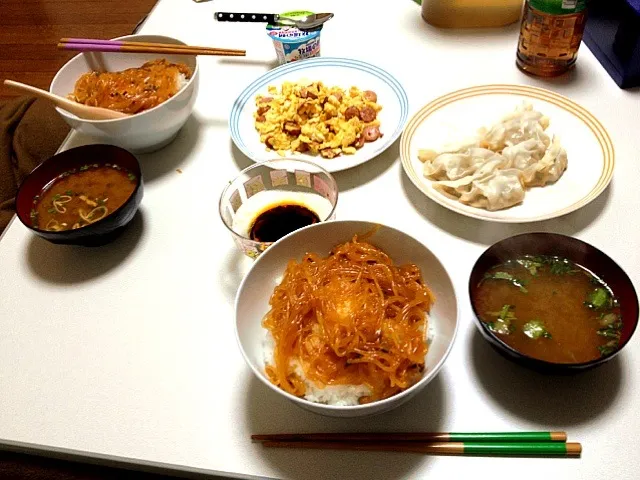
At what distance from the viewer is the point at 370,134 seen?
53.2 inches

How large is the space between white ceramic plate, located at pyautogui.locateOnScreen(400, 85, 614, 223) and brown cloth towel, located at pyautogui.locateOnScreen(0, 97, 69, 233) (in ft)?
4.21

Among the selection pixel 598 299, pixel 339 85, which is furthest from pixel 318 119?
pixel 598 299

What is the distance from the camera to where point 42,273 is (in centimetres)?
121

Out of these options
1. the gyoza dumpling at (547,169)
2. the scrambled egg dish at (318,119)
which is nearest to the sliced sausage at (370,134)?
the scrambled egg dish at (318,119)

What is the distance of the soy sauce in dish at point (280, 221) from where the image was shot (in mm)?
1145

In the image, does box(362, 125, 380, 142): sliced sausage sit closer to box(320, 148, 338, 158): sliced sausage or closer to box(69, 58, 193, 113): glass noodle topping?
box(320, 148, 338, 158): sliced sausage

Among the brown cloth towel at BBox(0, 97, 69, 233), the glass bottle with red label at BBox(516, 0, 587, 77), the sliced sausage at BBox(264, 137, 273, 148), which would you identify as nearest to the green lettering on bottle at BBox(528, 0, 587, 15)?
the glass bottle with red label at BBox(516, 0, 587, 77)

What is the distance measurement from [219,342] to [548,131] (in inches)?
36.0

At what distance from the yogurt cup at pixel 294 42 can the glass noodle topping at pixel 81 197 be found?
611 mm

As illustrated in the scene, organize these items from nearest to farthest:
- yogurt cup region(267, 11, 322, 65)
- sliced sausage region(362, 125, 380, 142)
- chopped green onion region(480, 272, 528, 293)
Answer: chopped green onion region(480, 272, 528, 293) → sliced sausage region(362, 125, 380, 142) → yogurt cup region(267, 11, 322, 65)

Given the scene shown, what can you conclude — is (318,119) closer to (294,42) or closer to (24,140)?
(294,42)

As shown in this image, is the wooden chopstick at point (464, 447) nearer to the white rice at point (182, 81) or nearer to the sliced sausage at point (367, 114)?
the sliced sausage at point (367, 114)

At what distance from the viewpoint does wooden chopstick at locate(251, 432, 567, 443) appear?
33.3 inches

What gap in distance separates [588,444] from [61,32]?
13.1ft
